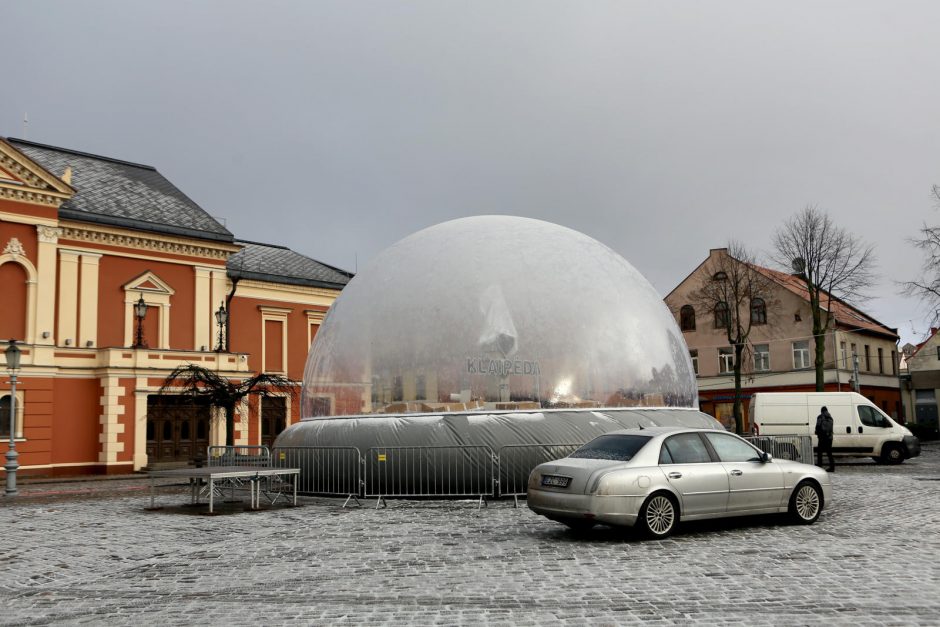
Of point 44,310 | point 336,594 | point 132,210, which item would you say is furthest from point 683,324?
point 336,594

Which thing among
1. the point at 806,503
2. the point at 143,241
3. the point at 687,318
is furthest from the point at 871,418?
the point at 143,241

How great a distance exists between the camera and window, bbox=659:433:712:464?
11730 millimetres

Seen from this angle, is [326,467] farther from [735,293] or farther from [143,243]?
[735,293]

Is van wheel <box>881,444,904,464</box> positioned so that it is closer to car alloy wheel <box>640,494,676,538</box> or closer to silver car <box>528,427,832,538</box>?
silver car <box>528,427,832,538</box>

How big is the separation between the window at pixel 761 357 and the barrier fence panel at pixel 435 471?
144 feet

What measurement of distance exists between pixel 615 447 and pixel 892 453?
21.6m

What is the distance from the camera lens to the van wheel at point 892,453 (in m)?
29.1

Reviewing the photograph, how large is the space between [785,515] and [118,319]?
3231cm

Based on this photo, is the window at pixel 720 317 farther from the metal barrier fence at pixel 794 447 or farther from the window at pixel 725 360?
the metal barrier fence at pixel 794 447

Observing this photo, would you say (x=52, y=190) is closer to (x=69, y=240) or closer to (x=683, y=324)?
(x=69, y=240)

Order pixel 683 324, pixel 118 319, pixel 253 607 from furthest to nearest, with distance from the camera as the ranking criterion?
pixel 683 324, pixel 118 319, pixel 253 607

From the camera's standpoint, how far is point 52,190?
34.2 m

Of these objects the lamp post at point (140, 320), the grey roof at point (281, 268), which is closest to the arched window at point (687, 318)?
the grey roof at point (281, 268)

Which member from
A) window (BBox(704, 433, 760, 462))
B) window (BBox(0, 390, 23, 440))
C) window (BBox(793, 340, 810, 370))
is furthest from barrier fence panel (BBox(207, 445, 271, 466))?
window (BBox(793, 340, 810, 370))
